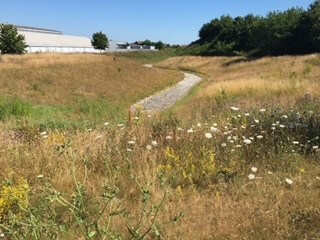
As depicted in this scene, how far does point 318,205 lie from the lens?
13.6 ft

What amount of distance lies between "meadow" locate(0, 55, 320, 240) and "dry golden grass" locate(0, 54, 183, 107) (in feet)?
63.1

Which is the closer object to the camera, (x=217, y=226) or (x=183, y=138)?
(x=217, y=226)

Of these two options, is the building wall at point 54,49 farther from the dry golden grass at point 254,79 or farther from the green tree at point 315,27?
the green tree at point 315,27

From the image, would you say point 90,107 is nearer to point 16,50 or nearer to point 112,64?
point 112,64

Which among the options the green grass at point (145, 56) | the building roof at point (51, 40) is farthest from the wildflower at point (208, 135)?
the building roof at point (51, 40)

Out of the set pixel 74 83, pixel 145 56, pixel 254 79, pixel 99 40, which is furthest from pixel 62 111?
pixel 99 40

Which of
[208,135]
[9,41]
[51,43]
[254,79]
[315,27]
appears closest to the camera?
[208,135]

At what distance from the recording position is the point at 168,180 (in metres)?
5.27

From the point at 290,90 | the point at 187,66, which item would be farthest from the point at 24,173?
the point at 187,66

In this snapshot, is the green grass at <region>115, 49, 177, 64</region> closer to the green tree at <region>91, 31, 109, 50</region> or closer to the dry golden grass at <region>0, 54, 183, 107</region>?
the green tree at <region>91, 31, 109, 50</region>

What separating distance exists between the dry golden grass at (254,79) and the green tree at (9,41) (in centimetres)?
2413

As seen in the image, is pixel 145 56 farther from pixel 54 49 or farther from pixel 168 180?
pixel 168 180

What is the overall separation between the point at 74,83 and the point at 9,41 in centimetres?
4242

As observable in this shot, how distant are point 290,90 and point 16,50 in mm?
62564
